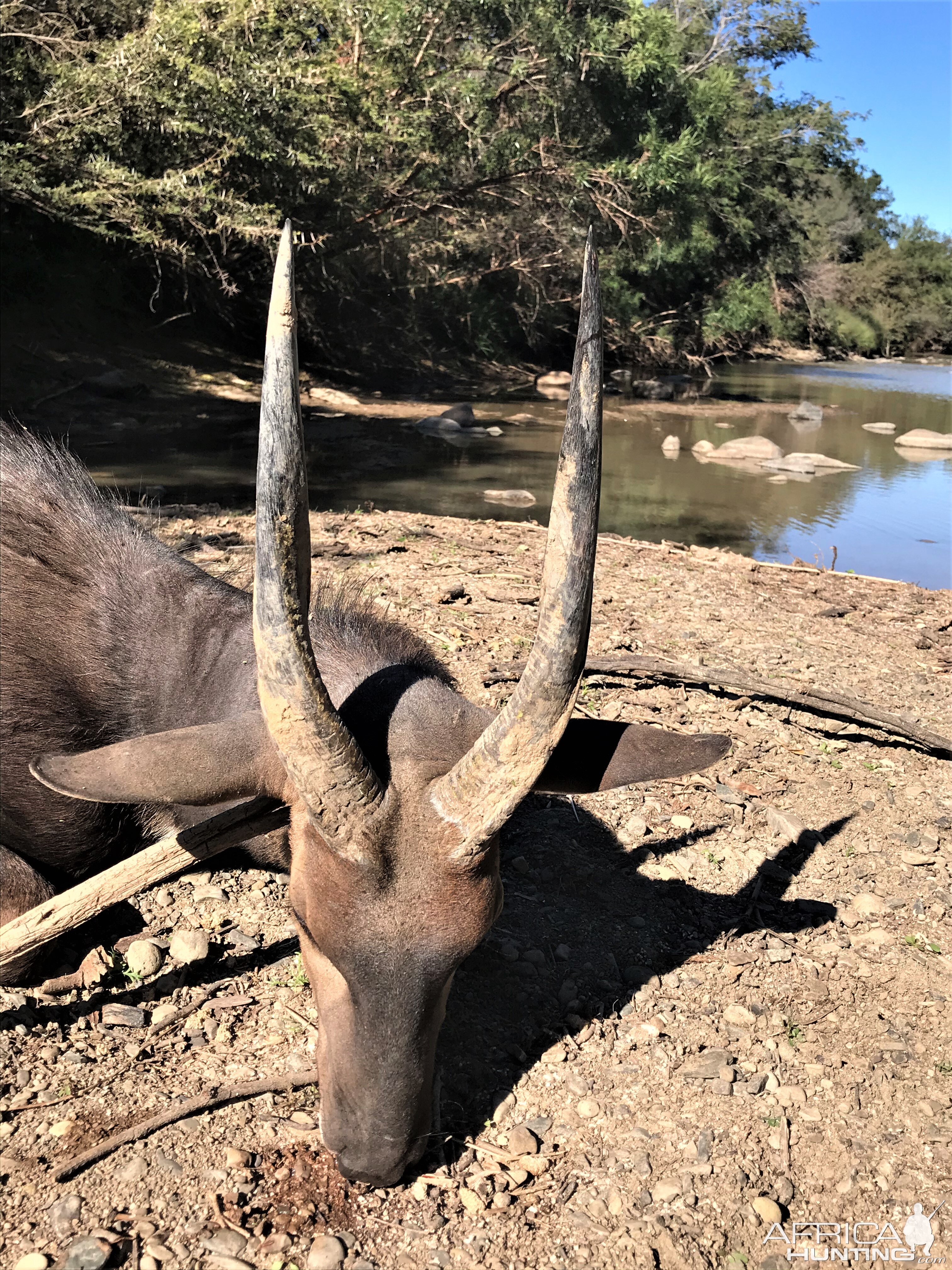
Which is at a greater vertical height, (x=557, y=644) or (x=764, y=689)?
(x=557, y=644)

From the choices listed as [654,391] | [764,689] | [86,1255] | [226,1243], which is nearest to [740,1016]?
[226,1243]

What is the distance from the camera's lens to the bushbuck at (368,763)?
2.56 meters

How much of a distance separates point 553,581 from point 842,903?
2.85m

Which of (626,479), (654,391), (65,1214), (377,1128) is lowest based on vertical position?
(65,1214)

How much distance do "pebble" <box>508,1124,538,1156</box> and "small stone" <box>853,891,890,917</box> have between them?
1999 mm

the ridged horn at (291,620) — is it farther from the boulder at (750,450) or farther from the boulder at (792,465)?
the boulder at (750,450)

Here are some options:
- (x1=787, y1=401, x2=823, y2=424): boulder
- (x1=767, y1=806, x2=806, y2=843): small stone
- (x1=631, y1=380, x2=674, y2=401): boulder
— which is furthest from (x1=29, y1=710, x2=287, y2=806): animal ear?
(x1=631, y1=380, x2=674, y2=401): boulder

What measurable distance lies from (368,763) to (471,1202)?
53.4 inches

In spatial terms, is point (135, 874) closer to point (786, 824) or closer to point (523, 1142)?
point (523, 1142)

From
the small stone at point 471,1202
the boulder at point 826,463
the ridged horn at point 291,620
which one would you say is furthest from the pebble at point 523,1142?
the boulder at point 826,463

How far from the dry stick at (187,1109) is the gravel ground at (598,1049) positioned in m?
0.03

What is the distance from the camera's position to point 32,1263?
2777 millimetres

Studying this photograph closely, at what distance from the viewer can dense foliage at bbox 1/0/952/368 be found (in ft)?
44.0

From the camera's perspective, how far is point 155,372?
68.1ft
